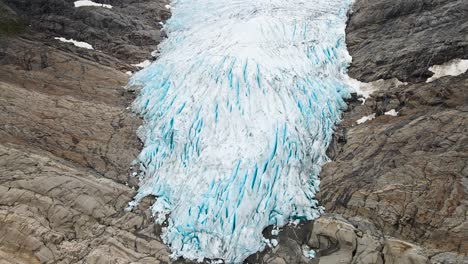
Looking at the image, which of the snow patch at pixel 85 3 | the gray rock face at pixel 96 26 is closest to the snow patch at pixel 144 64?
the gray rock face at pixel 96 26

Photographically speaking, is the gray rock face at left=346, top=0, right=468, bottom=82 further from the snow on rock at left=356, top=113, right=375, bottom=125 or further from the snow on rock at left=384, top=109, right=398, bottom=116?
the snow on rock at left=356, top=113, right=375, bottom=125

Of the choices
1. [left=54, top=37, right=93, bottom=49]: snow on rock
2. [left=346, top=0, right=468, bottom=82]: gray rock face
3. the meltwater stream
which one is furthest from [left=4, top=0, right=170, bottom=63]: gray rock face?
[left=346, top=0, right=468, bottom=82]: gray rock face

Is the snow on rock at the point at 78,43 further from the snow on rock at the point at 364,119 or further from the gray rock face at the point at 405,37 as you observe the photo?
the snow on rock at the point at 364,119

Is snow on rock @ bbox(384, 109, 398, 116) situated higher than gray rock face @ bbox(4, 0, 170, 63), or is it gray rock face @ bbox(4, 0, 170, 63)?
gray rock face @ bbox(4, 0, 170, 63)

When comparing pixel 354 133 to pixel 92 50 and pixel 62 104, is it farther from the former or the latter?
pixel 92 50

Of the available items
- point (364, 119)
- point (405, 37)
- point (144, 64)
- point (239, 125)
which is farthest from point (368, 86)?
point (144, 64)

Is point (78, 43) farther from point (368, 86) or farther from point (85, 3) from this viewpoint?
point (368, 86)

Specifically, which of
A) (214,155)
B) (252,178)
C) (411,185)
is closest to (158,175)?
(214,155)
